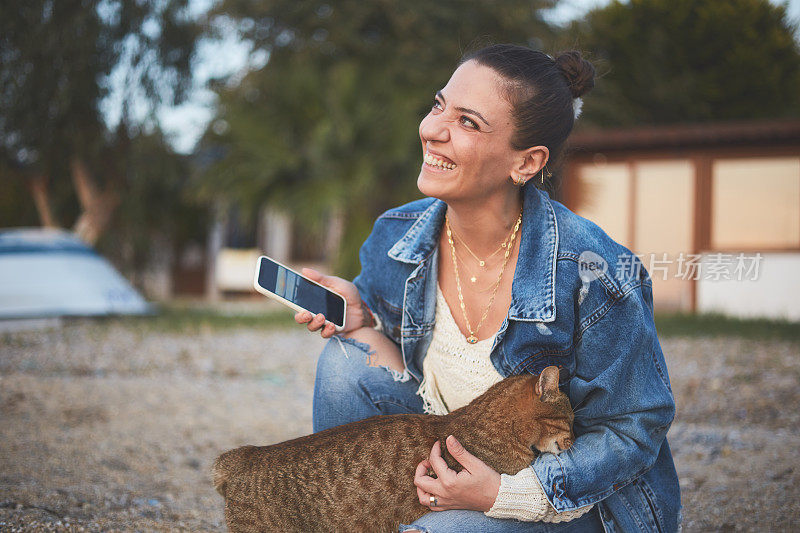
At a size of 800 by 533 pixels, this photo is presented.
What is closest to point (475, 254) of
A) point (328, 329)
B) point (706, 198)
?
point (328, 329)

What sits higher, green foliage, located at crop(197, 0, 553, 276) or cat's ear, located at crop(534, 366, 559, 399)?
green foliage, located at crop(197, 0, 553, 276)

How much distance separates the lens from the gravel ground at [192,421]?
9.13ft

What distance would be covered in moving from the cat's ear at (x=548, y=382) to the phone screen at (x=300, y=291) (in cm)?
74

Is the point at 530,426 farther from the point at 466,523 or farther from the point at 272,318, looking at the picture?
the point at 272,318

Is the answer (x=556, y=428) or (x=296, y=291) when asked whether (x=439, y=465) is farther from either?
(x=296, y=291)

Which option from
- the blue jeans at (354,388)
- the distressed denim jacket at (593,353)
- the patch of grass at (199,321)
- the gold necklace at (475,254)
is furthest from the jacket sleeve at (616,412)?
the patch of grass at (199,321)

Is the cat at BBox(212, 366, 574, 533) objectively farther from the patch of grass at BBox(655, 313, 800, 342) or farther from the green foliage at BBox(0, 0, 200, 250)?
the green foliage at BBox(0, 0, 200, 250)

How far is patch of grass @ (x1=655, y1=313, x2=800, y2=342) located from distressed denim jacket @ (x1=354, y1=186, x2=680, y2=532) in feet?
18.9

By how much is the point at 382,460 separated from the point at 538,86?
129 centimetres

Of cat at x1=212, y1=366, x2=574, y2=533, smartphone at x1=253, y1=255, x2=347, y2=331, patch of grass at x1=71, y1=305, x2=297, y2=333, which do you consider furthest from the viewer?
patch of grass at x1=71, y1=305, x2=297, y2=333

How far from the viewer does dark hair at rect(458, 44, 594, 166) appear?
6.88ft

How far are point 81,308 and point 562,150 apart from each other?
8207 mm

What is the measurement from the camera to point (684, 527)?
8.91 ft

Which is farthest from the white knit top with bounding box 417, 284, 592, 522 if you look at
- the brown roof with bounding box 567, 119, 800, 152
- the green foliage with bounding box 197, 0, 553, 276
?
the brown roof with bounding box 567, 119, 800, 152
